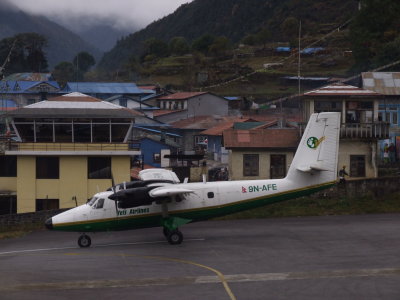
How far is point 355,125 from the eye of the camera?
142 feet

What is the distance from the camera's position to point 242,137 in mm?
45312

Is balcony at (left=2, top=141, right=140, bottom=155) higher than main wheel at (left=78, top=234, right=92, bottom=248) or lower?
higher

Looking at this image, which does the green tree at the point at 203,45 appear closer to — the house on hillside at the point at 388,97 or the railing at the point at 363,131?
the house on hillside at the point at 388,97

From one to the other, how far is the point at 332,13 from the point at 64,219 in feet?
556

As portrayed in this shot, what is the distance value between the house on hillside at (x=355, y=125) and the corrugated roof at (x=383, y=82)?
1567 centimetres

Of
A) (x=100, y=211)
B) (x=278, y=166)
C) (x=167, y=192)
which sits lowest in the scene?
(x=100, y=211)

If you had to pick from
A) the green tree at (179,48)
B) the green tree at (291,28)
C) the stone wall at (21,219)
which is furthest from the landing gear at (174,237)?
the green tree at (179,48)

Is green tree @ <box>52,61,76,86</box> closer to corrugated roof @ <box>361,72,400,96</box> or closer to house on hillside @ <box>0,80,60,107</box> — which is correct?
house on hillside @ <box>0,80,60,107</box>

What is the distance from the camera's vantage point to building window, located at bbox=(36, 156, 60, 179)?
4138cm

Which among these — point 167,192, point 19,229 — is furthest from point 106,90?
point 167,192

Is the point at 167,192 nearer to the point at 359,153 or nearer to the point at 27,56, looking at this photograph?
the point at 359,153

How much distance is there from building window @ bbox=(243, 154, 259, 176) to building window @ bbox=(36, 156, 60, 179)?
13821 mm

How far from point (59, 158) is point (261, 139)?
15061mm

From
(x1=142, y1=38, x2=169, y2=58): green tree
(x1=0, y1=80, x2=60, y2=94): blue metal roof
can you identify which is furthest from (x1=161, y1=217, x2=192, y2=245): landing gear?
(x1=142, y1=38, x2=169, y2=58): green tree
